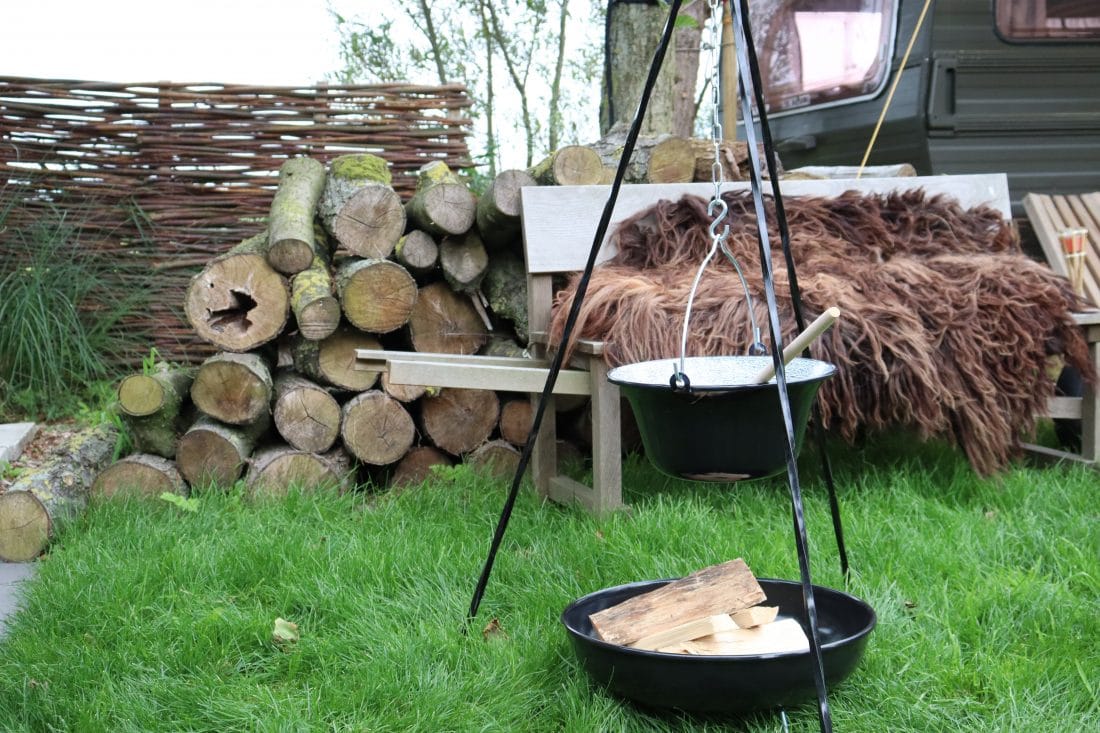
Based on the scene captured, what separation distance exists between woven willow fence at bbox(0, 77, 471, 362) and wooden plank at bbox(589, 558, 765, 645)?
425 centimetres

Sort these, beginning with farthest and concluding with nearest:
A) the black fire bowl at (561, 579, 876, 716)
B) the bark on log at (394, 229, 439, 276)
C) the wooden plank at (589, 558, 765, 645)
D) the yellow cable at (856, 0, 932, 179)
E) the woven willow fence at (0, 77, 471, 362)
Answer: the woven willow fence at (0, 77, 471, 362), the yellow cable at (856, 0, 932, 179), the bark on log at (394, 229, 439, 276), the wooden plank at (589, 558, 765, 645), the black fire bowl at (561, 579, 876, 716)

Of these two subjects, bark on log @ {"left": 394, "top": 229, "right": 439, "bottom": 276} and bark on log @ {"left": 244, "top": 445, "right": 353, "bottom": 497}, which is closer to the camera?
bark on log @ {"left": 244, "top": 445, "right": 353, "bottom": 497}

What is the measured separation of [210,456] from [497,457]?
1111 millimetres

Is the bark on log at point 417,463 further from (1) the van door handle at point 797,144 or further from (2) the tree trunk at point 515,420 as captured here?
(1) the van door handle at point 797,144

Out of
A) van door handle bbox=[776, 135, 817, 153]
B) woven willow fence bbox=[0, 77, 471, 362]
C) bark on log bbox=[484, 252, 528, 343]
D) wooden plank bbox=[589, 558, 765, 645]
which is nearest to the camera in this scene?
wooden plank bbox=[589, 558, 765, 645]

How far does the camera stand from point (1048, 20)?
462 centimetres

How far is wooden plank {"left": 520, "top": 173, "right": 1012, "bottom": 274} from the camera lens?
3.61 metres

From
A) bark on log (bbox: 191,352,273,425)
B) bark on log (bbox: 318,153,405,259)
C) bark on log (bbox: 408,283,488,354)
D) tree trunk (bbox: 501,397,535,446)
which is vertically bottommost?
tree trunk (bbox: 501,397,535,446)

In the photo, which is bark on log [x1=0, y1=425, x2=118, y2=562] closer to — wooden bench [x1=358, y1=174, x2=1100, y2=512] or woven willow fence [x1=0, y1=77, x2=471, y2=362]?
wooden bench [x1=358, y1=174, x2=1100, y2=512]

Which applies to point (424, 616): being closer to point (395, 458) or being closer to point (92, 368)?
point (395, 458)

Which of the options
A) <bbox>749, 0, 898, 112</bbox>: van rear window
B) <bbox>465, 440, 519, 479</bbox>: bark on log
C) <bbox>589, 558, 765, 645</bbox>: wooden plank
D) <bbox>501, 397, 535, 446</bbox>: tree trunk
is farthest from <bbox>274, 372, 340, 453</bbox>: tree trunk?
<bbox>749, 0, 898, 112</bbox>: van rear window

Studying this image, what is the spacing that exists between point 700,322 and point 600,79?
28.2 feet

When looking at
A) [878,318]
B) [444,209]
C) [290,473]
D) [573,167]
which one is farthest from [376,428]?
[878,318]

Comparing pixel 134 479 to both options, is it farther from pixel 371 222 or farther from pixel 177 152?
pixel 177 152
